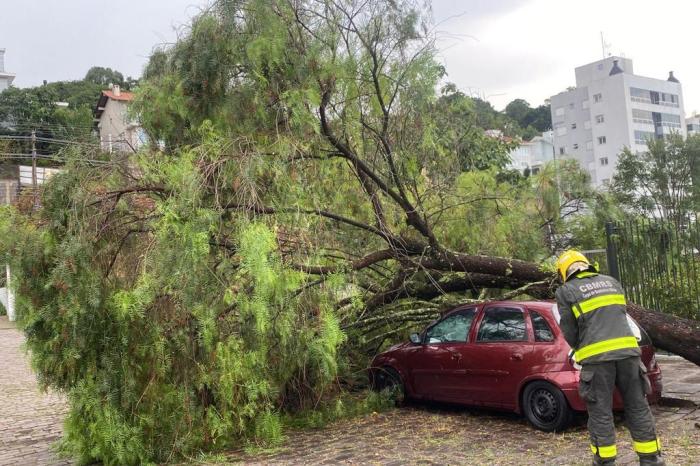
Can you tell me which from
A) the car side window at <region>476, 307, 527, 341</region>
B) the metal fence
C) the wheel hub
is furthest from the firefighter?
the metal fence

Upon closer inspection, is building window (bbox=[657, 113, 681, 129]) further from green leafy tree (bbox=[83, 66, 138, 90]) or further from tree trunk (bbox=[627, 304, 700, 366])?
tree trunk (bbox=[627, 304, 700, 366])

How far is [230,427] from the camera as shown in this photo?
686 centimetres

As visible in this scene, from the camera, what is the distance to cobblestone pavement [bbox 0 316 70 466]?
7562mm

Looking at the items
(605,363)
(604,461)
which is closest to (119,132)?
(605,363)

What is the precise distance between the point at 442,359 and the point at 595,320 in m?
3.09

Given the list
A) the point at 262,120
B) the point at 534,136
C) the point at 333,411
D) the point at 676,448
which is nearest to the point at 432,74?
the point at 262,120

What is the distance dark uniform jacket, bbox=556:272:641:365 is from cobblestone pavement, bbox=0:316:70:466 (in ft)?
17.3

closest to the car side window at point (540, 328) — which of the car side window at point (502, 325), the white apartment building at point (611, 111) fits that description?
the car side window at point (502, 325)

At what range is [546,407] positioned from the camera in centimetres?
705

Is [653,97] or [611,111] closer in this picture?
[611,111]

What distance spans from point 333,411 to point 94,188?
12.4 feet

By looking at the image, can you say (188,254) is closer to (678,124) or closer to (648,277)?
(648,277)

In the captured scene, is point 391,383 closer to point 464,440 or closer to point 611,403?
point 464,440

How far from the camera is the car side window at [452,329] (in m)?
8.18
